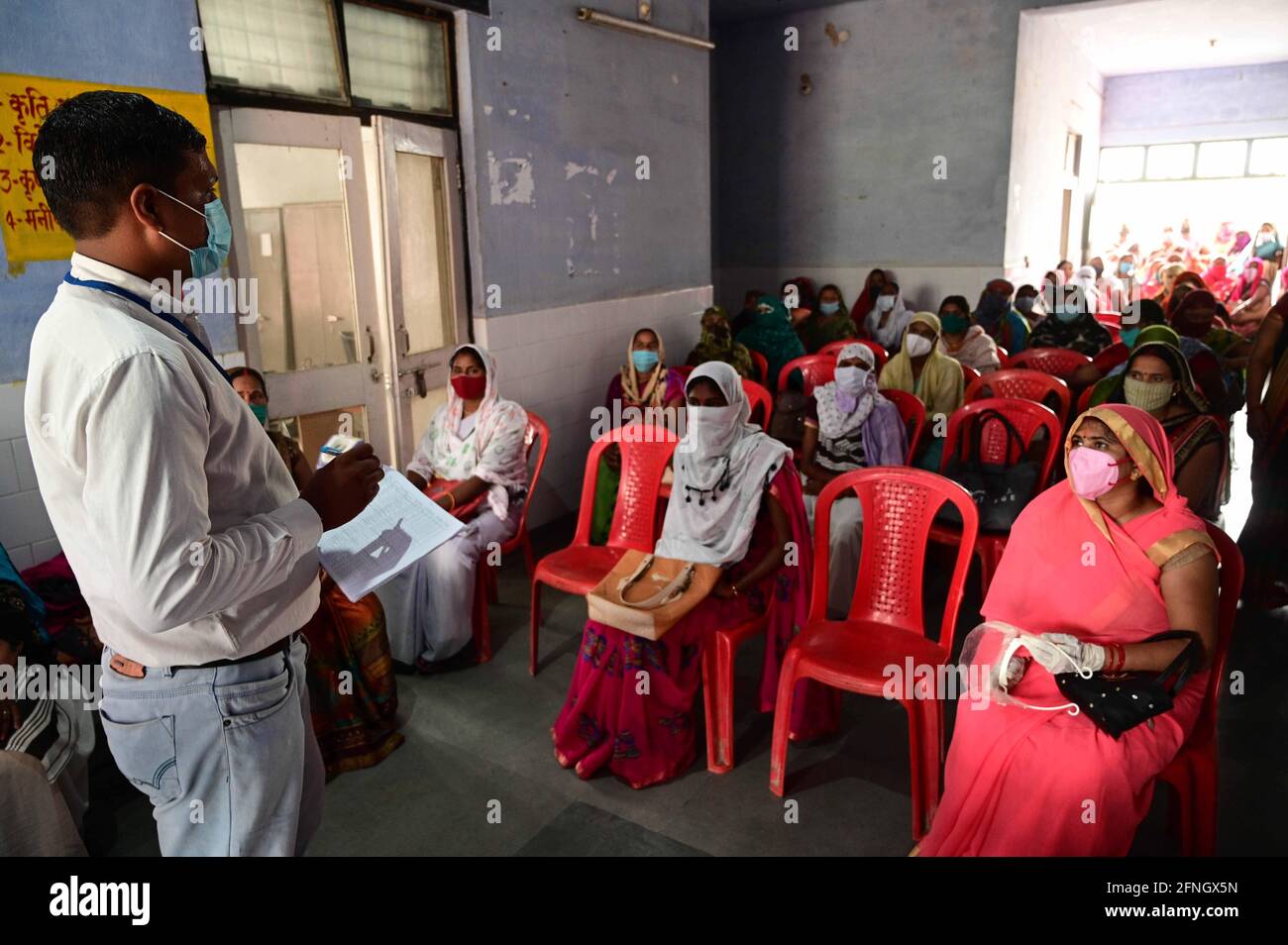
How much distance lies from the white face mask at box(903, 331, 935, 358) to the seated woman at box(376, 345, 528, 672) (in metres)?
2.20

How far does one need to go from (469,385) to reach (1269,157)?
53.2 feet

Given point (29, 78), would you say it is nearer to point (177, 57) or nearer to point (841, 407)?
point (177, 57)

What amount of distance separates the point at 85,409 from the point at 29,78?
263cm

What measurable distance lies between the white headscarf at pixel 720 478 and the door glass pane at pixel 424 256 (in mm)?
2176

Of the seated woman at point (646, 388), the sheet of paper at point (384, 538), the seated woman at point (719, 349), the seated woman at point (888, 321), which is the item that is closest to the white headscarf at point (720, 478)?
the sheet of paper at point (384, 538)

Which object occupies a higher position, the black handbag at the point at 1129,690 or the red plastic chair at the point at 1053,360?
the red plastic chair at the point at 1053,360

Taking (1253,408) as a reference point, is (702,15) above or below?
above

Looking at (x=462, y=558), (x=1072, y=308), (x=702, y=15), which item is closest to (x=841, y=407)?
(x=462, y=558)

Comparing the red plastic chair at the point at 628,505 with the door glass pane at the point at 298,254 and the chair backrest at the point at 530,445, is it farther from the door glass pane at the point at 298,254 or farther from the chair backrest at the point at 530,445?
the door glass pane at the point at 298,254

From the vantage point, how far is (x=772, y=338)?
6547mm

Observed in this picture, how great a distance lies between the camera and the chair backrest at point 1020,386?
14.9 feet

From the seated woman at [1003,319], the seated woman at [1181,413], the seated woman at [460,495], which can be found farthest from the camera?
the seated woman at [1003,319]

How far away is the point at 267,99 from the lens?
3.80 metres
